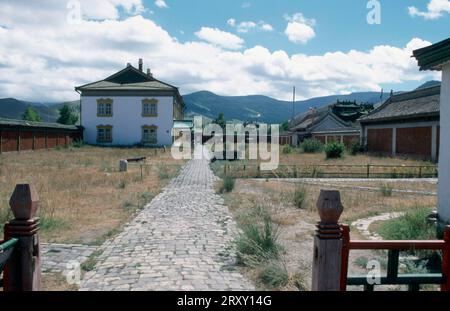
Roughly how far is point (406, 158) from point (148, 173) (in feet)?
65.6

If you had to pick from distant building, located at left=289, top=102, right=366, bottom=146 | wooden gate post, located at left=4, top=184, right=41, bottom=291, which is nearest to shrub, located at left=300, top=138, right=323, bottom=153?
distant building, located at left=289, top=102, right=366, bottom=146

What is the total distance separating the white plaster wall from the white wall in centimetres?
3990

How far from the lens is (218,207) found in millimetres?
10094

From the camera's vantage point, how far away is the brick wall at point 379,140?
31.7m

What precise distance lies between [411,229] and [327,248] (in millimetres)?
4838

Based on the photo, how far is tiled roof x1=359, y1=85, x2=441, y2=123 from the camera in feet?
87.9

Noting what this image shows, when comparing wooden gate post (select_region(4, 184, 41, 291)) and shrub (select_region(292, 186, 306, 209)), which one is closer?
wooden gate post (select_region(4, 184, 41, 291))

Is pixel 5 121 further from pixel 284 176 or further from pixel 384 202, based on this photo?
pixel 384 202

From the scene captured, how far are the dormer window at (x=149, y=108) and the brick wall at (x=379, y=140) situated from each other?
79.5 ft

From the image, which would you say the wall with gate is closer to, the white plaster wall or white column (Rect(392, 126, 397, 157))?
the white plaster wall

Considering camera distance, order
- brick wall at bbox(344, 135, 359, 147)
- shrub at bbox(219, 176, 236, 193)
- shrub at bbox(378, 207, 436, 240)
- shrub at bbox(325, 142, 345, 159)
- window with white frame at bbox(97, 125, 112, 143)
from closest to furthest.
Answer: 1. shrub at bbox(378, 207, 436, 240)
2. shrub at bbox(219, 176, 236, 193)
3. shrub at bbox(325, 142, 345, 159)
4. brick wall at bbox(344, 135, 359, 147)
5. window with white frame at bbox(97, 125, 112, 143)

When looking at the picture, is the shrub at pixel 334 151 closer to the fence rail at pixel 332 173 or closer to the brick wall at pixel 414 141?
the brick wall at pixel 414 141
